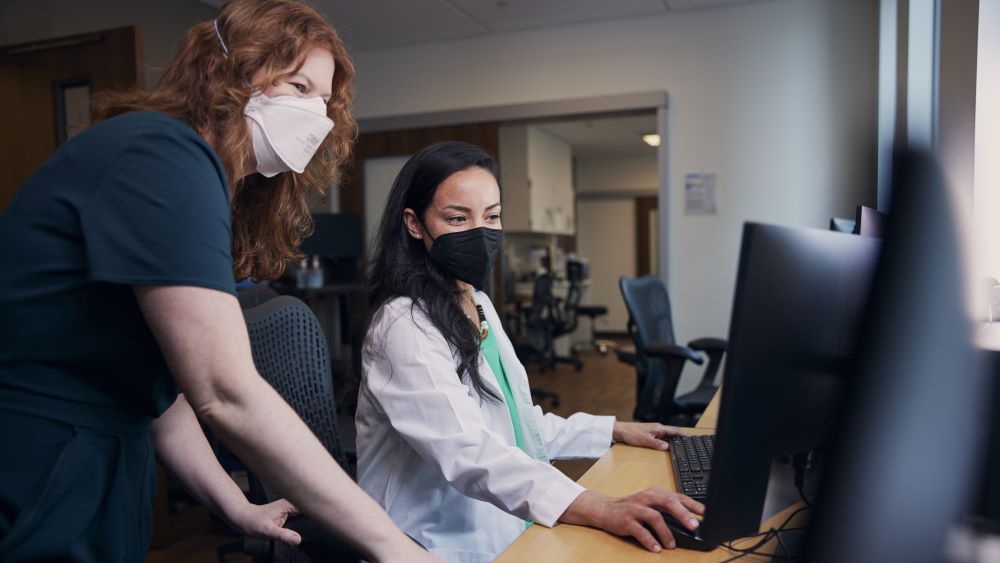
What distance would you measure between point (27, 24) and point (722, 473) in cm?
437

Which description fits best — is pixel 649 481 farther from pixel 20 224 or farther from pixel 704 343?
pixel 704 343

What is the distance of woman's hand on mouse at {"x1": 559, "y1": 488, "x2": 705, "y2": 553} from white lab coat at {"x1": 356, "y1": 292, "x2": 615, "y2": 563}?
0.03 metres

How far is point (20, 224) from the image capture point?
75cm

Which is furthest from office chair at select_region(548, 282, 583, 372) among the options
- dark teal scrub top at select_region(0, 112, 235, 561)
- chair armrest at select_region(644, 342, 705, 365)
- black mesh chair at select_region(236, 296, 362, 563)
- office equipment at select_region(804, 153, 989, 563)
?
office equipment at select_region(804, 153, 989, 563)

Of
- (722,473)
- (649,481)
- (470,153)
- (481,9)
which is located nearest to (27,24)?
(481,9)

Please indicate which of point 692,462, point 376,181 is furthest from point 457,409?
point 376,181

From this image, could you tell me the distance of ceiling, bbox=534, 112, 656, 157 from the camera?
302 inches

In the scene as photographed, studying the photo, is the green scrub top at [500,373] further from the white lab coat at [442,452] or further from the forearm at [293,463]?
the forearm at [293,463]

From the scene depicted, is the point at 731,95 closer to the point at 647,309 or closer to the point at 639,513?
the point at 647,309

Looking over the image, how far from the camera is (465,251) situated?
55.5 inches

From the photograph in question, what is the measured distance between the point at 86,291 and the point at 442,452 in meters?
0.56

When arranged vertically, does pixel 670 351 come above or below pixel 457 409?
below

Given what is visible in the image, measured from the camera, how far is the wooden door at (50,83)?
2926 millimetres

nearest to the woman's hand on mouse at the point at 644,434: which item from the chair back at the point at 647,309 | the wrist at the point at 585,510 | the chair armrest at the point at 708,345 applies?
the wrist at the point at 585,510
